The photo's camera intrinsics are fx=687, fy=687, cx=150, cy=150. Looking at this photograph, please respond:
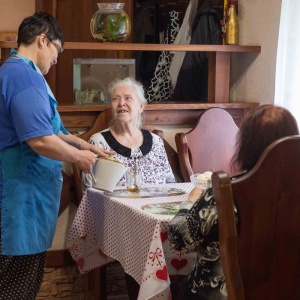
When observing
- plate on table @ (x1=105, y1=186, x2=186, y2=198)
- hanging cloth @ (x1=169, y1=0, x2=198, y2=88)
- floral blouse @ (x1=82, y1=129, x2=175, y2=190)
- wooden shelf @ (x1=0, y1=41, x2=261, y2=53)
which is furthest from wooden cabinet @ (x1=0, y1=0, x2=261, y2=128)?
plate on table @ (x1=105, y1=186, x2=186, y2=198)

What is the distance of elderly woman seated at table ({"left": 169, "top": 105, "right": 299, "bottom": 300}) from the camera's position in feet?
5.88

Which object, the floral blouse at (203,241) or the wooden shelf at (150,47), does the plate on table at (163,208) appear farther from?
the wooden shelf at (150,47)

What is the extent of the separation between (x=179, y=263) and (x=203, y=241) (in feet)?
1.97

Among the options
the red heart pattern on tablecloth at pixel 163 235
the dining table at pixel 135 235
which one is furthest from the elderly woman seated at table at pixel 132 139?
the red heart pattern on tablecloth at pixel 163 235

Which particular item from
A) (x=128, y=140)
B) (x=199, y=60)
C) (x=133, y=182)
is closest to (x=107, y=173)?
(x=133, y=182)

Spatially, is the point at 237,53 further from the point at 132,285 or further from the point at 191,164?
the point at 132,285

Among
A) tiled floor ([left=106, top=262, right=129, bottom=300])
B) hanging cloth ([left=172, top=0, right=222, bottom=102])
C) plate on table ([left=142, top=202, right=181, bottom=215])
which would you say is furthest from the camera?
hanging cloth ([left=172, top=0, right=222, bottom=102])

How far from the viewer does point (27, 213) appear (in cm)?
254

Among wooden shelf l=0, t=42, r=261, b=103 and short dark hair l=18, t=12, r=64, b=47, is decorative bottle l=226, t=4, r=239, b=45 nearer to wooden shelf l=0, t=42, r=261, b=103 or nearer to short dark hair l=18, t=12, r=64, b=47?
wooden shelf l=0, t=42, r=261, b=103

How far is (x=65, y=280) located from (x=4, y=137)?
3.81 ft

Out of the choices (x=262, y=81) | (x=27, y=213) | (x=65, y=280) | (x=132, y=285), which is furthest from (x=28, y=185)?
(x=262, y=81)

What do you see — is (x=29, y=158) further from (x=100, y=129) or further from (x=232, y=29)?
(x=232, y=29)

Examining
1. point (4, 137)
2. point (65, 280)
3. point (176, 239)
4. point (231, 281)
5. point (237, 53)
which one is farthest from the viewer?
point (237, 53)

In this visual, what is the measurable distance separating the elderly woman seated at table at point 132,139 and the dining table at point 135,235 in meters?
0.21
